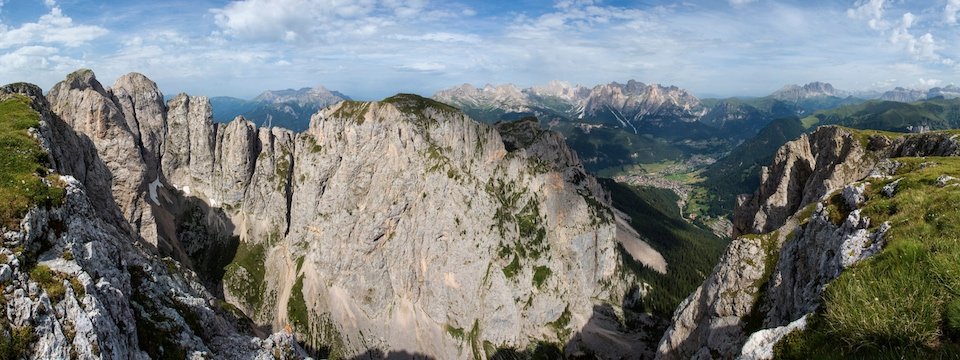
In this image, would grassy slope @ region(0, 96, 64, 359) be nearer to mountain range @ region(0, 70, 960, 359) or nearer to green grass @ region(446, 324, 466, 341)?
mountain range @ region(0, 70, 960, 359)

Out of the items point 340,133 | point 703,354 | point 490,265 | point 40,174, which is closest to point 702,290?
point 703,354

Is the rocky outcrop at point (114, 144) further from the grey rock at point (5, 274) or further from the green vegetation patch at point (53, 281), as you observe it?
the grey rock at point (5, 274)

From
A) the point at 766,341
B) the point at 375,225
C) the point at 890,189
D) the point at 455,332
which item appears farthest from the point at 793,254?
the point at 375,225

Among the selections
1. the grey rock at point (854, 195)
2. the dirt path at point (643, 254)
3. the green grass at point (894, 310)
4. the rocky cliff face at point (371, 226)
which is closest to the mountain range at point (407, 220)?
the rocky cliff face at point (371, 226)

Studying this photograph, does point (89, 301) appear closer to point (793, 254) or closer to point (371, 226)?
point (793, 254)

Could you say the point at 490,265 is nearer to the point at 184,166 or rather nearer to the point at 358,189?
the point at 358,189

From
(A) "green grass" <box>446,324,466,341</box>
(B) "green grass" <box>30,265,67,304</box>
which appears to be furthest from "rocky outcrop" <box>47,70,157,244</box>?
(B) "green grass" <box>30,265,67,304</box>
